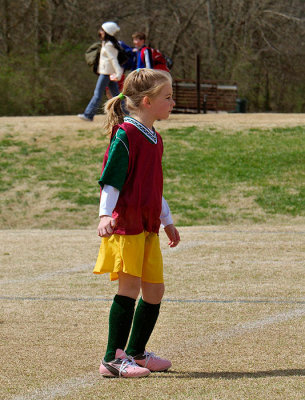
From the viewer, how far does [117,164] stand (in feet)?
13.0

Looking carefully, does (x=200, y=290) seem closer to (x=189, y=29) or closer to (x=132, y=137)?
(x=132, y=137)

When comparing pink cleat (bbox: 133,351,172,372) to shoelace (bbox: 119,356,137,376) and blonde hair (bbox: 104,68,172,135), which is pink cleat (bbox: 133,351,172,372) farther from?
blonde hair (bbox: 104,68,172,135)

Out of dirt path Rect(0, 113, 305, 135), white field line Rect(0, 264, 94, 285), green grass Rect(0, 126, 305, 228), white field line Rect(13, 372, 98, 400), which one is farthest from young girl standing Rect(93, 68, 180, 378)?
dirt path Rect(0, 113, 305, 135)

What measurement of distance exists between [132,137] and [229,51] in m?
30.5

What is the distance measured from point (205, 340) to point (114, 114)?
5.10ft

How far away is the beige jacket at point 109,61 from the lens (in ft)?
47.1

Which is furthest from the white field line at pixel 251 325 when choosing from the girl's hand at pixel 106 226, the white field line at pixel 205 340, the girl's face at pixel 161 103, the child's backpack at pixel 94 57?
the child's backpack at pixel 94 57

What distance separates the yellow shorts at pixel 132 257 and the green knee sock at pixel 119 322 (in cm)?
15

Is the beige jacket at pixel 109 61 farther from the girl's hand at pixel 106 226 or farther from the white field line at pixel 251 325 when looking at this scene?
the girl's hand at pixel 106 226

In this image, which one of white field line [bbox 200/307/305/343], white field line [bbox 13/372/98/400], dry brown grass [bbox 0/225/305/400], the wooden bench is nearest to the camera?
white field line [bbox 13/372/98/400]

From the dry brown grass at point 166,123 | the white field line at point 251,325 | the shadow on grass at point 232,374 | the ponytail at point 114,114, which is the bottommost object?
the dry brown grass at point 166,123

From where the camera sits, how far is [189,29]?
3447 cm

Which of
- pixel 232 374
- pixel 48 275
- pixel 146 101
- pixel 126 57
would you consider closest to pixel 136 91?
pixel 146 101

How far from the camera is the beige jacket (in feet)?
47.1
